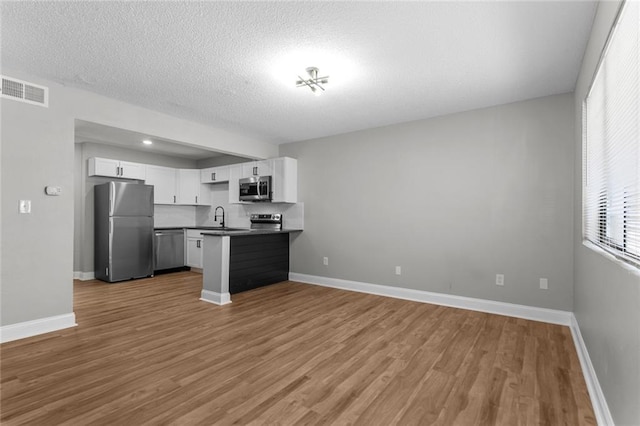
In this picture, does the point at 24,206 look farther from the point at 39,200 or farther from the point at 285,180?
the point at 285,180

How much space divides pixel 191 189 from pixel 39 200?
409cm

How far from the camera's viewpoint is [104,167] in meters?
5.79

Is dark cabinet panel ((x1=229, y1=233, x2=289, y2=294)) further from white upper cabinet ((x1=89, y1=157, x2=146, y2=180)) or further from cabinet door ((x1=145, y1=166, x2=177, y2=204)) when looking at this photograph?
white upper cabinet ((x1=89, y1=157, x2=146, y2=180))

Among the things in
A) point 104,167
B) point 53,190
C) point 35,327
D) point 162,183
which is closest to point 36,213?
point 53,190

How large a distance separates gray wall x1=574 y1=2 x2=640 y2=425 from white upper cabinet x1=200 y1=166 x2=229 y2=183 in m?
5.84

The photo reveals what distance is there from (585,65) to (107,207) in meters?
6.74

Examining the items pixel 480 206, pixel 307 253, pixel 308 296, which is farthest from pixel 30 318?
pixel 480 206

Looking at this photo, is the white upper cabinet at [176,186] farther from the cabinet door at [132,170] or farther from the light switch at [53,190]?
the light switch at [53,190]

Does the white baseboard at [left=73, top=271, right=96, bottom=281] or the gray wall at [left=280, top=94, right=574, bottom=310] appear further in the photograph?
the white baseboard at [left=73, top=271, right=96, bottom=281]

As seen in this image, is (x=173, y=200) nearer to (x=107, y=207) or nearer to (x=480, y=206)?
(x=107, y=207)

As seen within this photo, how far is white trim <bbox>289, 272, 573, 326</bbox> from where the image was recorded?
348 centimetres

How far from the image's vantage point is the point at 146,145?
613 centimetres

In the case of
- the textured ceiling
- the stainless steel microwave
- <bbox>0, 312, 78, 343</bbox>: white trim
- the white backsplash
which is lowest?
<bbox>0, 312, 78, 343</bbox>: white trim

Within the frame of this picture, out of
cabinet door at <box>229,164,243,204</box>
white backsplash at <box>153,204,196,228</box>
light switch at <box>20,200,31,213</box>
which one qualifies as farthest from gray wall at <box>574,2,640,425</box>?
white backsplash at <box>153,204,196,228</box>
